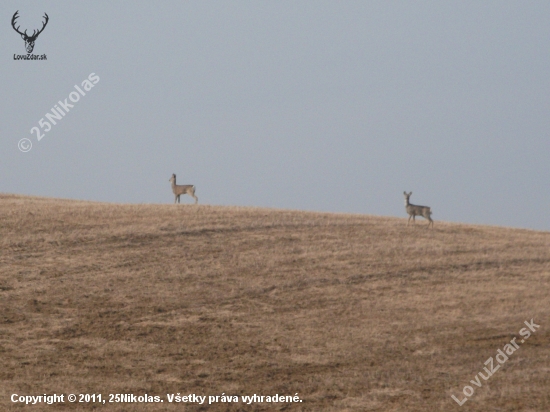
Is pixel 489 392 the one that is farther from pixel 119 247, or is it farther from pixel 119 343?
pixel 119 247

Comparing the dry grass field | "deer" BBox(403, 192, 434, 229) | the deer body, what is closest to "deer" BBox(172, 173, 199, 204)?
the deer body

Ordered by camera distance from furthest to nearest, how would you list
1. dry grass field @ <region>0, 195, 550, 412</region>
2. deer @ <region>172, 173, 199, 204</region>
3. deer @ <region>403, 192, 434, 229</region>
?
deer @ <region>172, 173, 199, 204</region> < deer @ <region>403, 192, 434, 229</region> < dry grass field @ <region>0, 195, 550, 412</region>

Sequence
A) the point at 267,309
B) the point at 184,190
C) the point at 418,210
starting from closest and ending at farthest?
the point at 267,309 < the point at 418,210 < the point at 184,190

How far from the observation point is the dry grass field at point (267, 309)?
19.5 m

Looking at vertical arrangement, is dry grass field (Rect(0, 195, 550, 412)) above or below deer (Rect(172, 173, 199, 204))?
below

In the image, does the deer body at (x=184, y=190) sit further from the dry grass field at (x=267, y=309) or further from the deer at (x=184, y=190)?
the dry grass field at (x=267, y=309)

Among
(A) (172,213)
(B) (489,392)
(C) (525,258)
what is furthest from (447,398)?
(A) (172,213)

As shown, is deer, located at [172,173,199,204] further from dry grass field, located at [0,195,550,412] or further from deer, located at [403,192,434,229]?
deer, located at [403,192,434,229]

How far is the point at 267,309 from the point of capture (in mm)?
25047

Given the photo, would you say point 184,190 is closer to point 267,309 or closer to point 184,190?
point 184,190

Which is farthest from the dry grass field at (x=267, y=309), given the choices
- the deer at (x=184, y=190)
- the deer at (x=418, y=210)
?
the deer at (x=184, y=190)

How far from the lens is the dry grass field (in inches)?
770

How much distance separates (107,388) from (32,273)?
31.5ft

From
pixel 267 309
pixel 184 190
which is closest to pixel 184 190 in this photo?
pixel 184 190
